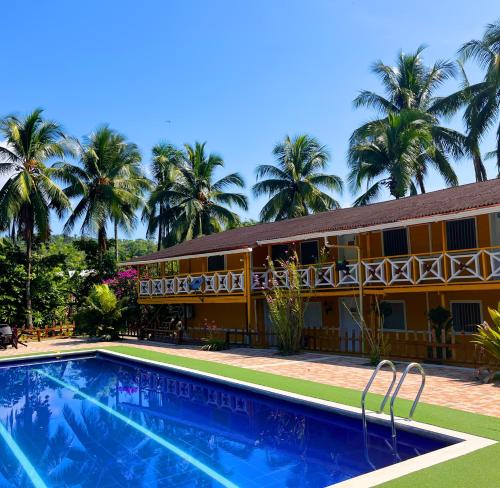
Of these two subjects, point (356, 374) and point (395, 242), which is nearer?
point (356, 374)

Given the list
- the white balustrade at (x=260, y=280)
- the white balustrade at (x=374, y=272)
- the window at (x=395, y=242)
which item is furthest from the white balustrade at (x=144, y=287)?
the white balustrade at (x=374, y=272)

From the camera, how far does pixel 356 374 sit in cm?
1328

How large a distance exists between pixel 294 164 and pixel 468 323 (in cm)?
2429

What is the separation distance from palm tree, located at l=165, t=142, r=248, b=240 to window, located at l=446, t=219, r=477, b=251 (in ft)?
75.3

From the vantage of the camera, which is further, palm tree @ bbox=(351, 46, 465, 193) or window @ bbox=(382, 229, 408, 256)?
palm tree @ bbox=(351, 46, 465, 193)

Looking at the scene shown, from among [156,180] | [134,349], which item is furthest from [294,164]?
[134,349]

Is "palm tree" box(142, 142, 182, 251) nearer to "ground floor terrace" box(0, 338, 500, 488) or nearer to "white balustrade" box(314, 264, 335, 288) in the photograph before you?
"ground floor terrace" box(0, 338, 500, 488)

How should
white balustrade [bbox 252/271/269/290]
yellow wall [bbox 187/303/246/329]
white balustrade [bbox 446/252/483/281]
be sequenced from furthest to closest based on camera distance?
yellow wall [bbox 187/303/246/329] → white balustrade [bbox 252/271/269/290] → white balustrade [bbox 446/252/483/281]

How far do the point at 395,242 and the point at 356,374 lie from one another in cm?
687

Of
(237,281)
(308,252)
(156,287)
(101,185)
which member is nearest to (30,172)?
(101,185)

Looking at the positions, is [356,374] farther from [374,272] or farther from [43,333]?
[43,333]

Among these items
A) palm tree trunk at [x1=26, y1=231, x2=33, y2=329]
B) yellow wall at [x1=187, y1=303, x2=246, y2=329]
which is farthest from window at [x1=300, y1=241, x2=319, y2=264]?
palm tree trunk at [x1=26, y1=231, x2=33, y2=329]

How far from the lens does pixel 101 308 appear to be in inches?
1028

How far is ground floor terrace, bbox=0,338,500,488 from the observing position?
6016 mm
